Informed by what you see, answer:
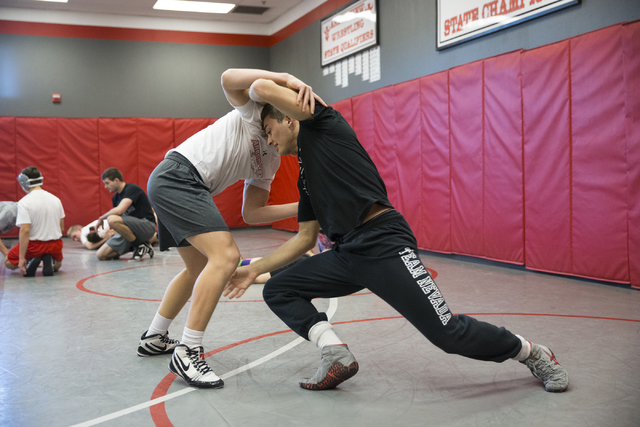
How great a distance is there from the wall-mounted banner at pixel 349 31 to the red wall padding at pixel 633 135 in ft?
14.3

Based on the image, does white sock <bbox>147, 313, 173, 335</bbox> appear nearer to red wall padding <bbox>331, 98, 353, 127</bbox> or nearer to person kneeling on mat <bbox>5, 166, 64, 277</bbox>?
person kneeling on mat <bbox>5, 166, 64, 277</bbox>

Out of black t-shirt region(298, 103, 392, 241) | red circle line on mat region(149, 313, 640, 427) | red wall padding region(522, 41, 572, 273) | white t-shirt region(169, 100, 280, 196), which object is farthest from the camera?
red wall padding region(522, 41, 572, 273)

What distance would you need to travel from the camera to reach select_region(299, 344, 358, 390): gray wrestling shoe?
94.5 inches

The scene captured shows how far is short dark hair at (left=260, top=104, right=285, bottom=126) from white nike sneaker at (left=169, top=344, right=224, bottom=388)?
45.5 inches

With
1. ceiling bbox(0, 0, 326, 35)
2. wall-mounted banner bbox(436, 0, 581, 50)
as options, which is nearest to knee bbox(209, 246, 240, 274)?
wall-mounted banner bbox(436, 0, 581, 50)

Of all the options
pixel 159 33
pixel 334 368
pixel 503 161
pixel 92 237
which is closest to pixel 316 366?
pixel 334 368

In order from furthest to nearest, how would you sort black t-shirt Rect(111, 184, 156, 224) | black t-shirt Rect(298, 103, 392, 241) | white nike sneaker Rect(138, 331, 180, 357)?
black t-shirt Rect(111, 184, 156, 224), white nike sneaker Rect(138, 331, 180, 357), black t-shirt Rect(298, 103, 392, 241)

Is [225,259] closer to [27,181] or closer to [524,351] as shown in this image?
[524,351]

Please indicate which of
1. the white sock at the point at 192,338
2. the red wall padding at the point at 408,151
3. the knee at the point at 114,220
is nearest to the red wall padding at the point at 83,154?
the red wall padding at the point at 408,151

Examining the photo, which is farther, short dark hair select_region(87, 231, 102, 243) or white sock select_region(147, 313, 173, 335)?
short dark hair select_region(87, 231, 102, 243)

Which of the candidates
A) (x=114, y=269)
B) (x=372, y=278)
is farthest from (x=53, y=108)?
(x=372, y=278)

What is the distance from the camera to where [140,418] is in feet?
7.20

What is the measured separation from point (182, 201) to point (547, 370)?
1860 mm

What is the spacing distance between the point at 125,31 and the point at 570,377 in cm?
1160
